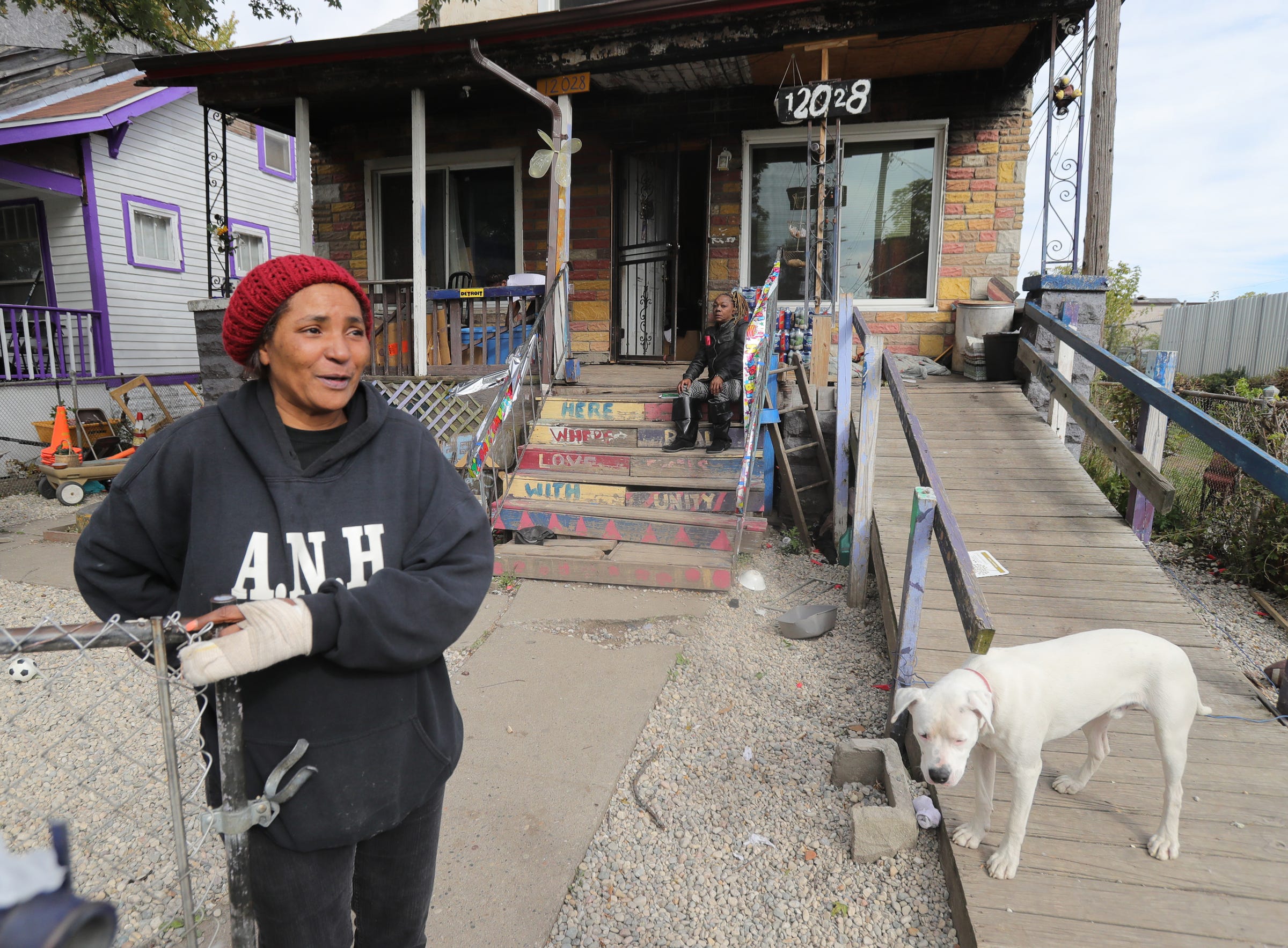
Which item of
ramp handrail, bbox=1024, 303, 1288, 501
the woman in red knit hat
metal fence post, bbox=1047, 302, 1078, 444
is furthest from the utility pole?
the woman in red knit hat

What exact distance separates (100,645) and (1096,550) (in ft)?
15.0

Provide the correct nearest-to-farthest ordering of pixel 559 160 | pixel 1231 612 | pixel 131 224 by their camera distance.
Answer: pixel 1231 612
pixel 559 160
pixel 131 224

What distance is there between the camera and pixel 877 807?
252 centimetres

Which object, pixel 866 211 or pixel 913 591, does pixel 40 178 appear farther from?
pixel 913 591

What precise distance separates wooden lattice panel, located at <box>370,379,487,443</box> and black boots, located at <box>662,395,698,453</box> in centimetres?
218

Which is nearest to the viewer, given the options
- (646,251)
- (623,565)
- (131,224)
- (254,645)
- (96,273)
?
(254,645)

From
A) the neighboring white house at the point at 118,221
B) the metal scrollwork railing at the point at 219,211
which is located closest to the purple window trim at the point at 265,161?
the neighboring white house at the point at 118,221

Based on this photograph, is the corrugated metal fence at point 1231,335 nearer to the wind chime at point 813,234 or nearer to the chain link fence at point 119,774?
the wind chime at point 813,234

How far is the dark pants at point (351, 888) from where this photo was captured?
4.27 ft

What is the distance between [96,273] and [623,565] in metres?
10.7

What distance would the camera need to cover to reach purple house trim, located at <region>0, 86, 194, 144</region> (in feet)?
30.9

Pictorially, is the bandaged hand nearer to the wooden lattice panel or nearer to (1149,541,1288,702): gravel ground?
(1149,541,1288,702): gravel ground

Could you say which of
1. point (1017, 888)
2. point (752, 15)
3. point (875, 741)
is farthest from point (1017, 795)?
point (752, 15)

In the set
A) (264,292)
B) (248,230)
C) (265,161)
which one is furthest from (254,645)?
(265,161)
